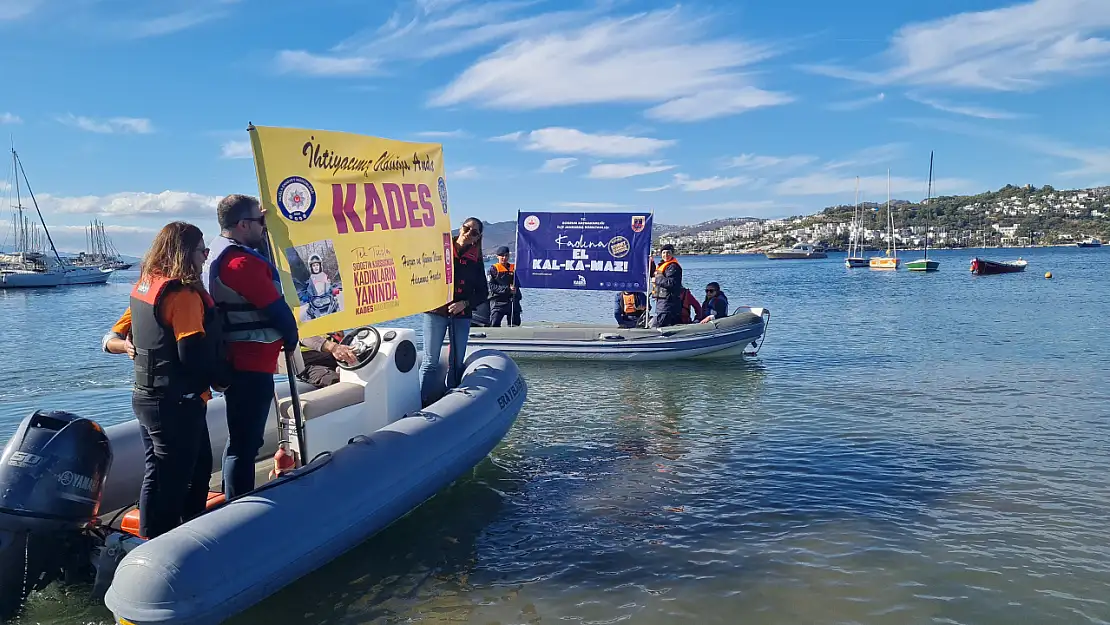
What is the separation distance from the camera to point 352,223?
15.4ft

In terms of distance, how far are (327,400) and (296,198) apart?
4.65 feet

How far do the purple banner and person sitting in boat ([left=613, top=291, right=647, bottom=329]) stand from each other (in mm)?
786

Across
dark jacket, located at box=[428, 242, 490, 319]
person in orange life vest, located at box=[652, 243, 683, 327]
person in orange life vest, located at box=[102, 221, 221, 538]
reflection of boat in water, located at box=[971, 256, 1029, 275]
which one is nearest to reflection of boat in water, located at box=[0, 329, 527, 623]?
person in orange life vest, located at box=[102, 221, 221, 538]

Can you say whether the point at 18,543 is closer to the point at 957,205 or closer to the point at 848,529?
the point at 848,529

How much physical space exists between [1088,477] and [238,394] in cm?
636

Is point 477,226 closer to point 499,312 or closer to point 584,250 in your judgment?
point 584,250

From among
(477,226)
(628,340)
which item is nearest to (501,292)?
(628,340)

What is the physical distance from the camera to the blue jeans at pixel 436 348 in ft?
20.6

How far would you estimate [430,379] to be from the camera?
21.0ft

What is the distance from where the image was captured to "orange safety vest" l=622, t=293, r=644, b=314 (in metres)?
13.0

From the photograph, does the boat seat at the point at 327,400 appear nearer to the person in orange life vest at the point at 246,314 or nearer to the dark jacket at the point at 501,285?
the person in orange life vest at the point at 246,314

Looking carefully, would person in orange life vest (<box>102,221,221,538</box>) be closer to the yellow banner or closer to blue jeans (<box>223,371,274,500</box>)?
blue jeans (<box>223,371,274,500</box>)

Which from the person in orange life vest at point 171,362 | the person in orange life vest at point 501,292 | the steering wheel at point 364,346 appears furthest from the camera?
the person in orange life vest at point 501,292

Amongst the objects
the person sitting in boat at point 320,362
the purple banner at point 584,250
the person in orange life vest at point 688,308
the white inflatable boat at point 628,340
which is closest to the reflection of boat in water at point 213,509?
the person sitting in boat at point 320,362
